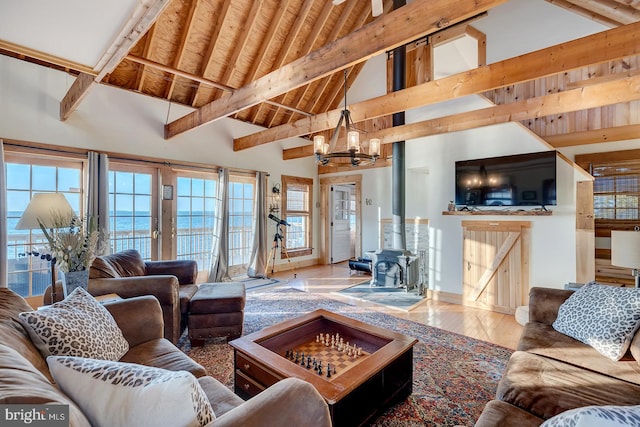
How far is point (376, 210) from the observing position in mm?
6375

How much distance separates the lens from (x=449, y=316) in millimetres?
3834

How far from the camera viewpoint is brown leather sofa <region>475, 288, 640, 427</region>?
132 cm

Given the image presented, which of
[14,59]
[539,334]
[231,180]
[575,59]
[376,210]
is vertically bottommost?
[539,334]

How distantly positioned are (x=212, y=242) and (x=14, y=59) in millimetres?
3459

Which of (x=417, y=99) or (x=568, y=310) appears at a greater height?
(x=417, y=99)

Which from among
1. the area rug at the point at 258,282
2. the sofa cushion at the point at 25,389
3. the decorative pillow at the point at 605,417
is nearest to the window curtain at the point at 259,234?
the area rug at the point at 258,282

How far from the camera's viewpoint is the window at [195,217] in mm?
5070

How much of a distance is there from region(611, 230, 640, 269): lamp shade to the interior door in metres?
5.40

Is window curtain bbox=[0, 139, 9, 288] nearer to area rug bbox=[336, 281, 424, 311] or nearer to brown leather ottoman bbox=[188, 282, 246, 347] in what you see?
brown leather ottoman bbox=[188, 282, 246, 347]

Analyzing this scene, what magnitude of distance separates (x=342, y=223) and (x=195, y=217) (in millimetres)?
3696

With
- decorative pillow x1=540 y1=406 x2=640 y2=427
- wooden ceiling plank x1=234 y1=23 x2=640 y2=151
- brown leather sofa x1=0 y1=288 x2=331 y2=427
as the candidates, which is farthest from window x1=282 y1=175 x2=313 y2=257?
decorative pillow x1=540 y1=406 x2=640 y2=427

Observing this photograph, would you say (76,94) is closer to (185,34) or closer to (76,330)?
(185,34)

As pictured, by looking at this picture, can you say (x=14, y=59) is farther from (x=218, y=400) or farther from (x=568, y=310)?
(x=568, y=310)

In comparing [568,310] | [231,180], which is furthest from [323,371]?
[231,180]
